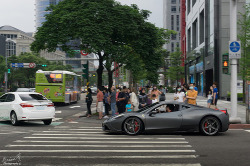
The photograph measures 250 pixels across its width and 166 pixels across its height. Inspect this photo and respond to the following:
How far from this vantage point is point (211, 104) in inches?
754

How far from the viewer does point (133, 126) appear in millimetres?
12039

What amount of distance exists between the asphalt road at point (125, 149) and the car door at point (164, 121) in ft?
0.99

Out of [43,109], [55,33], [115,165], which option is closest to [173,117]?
[115,165]

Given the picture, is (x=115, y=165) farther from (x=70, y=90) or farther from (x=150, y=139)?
(x=70, y=90)

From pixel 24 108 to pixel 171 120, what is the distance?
645cm

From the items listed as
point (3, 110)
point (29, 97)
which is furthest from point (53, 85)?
point (29, 97)

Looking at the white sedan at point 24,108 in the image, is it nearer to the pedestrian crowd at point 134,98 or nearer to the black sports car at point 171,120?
the pedestrian crowd at point 134,98

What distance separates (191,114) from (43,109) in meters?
6.66

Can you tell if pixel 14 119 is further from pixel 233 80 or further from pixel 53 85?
pixel 53 85

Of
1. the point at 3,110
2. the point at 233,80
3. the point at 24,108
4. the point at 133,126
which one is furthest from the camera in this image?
the point at 3,110

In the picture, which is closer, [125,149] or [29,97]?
[125,149]

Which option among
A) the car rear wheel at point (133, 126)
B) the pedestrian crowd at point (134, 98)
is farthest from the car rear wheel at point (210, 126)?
the pedestrian crowd at point (134, 98)

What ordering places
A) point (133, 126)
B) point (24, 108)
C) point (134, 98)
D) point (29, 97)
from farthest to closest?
point (134, 98) < point (29, 97) < point (24, 108) < point (133, 126)

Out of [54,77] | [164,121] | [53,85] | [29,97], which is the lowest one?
[164,121]
